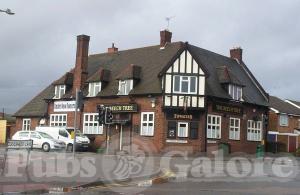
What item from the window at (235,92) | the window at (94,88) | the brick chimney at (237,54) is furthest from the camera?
the brick chimney at (237,54)

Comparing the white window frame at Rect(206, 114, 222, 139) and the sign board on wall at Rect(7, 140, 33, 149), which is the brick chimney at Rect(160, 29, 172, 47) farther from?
the sign board on wall at Rect(7, 140, 33, 149)

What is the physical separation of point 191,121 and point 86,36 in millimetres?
14463

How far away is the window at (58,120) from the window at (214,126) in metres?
14.9

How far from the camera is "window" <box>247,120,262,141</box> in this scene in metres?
52.0

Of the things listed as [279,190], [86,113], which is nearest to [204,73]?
[86,113]

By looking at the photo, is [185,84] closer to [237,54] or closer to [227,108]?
[227,108]

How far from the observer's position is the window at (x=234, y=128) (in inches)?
1936

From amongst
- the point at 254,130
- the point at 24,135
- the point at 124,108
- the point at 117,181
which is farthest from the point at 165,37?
the point at 117,181

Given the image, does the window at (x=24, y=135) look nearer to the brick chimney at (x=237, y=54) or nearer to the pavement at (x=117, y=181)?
the pavement at (x=117, y=181)

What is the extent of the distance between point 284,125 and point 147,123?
25868 mm

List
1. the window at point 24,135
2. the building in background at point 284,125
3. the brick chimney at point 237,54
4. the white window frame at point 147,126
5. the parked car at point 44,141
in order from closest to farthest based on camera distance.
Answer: the parked car at point 44,141 → the window at point 24,135 → the white window frame at point 147,126 → the brick chimney at point 237,54 → the building in background at point 284,125

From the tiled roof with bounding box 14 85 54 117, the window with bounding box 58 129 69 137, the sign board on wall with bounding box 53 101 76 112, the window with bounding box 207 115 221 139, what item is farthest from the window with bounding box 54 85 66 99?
the window with bounding box 207 115 221 139

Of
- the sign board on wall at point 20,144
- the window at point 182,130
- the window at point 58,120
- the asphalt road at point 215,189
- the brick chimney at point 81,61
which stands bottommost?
the asphalt road at point 215,189

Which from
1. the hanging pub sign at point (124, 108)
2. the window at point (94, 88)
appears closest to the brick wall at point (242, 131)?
the hanging pub sign at point (124, 108)
